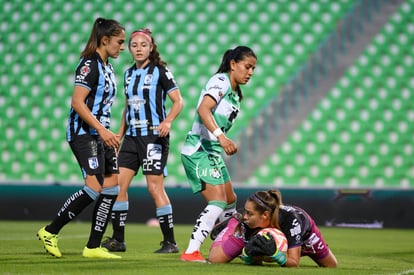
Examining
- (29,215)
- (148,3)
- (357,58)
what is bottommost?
(29,215)

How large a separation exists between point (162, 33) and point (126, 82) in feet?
31.8

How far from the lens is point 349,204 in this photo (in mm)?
12695

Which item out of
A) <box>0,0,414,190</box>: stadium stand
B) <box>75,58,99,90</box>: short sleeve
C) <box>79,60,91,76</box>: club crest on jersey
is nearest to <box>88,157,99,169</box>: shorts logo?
<box>75,58,99,90</box>: short sleeve

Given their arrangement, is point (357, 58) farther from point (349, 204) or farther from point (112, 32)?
point (112, 32)

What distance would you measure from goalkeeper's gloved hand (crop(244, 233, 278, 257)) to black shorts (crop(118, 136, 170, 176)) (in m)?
1.76

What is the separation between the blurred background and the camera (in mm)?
14430

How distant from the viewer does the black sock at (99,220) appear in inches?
228

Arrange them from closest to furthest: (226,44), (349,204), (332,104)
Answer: (349,204) → (332,104) → (226,44)

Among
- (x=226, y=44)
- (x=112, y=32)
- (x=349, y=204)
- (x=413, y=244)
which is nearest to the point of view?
(x=112, y=32)

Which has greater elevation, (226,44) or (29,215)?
(226,44)

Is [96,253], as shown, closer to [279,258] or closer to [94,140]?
[94,140]

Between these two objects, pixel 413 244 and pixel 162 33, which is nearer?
pixel 413 244

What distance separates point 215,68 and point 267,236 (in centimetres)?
1104

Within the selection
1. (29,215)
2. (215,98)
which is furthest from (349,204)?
(215,98)
